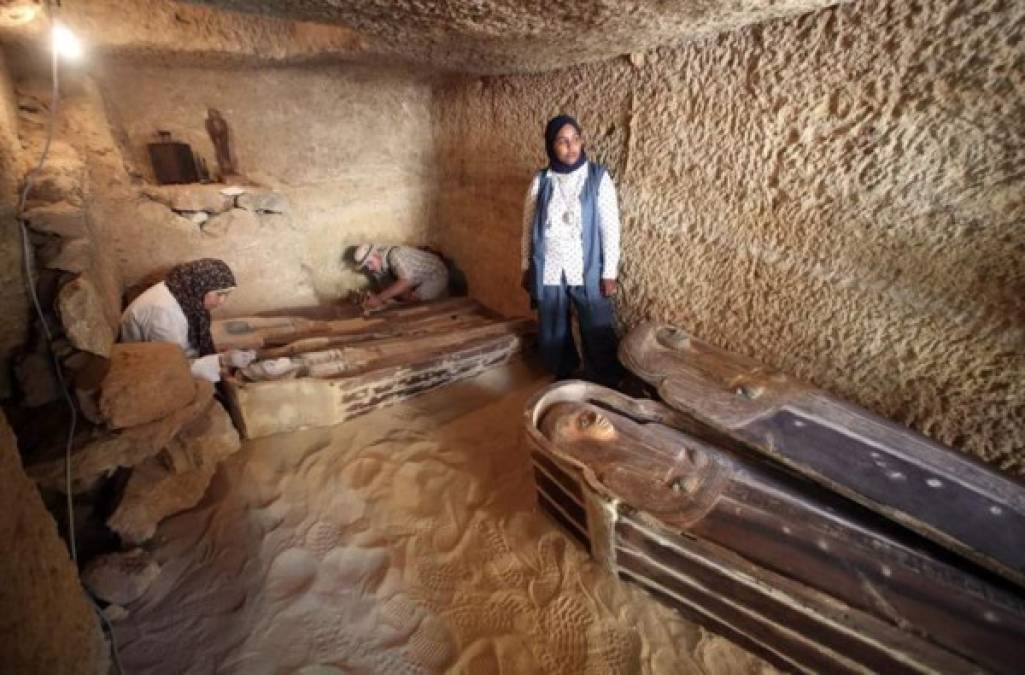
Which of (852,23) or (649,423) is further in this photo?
(649,423)

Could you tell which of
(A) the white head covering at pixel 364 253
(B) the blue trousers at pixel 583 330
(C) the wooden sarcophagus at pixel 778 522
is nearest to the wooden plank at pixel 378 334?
(B) the blue trousers at pixel 583 330

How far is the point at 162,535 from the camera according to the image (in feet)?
6.73

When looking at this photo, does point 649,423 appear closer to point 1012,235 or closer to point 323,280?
point 1012,235

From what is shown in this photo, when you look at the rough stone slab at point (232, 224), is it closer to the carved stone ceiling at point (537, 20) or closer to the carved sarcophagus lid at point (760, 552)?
the carved stone ceiling at point (537, 20)

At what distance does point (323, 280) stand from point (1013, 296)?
484 centimetres

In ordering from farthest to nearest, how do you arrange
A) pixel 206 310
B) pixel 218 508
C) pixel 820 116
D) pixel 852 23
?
pixel 206 310, pixel 218 508, pixel 820 116, pixel 852 23

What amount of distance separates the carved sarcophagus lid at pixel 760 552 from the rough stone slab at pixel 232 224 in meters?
3.11

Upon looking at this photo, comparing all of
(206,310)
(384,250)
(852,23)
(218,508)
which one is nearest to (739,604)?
(852,23)

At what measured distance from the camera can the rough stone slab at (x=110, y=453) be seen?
180cm

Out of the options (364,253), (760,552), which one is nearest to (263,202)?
(364,253)

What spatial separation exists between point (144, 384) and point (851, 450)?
2.96m

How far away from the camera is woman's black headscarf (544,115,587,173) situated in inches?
94.8

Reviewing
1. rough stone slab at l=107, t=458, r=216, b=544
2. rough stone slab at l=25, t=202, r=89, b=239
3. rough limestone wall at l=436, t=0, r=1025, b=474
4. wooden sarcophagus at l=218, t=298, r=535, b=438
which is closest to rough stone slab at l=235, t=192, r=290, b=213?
wooden sarcophagus at l=218, t=298, r=535, b=438

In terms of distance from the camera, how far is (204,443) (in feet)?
7.41
